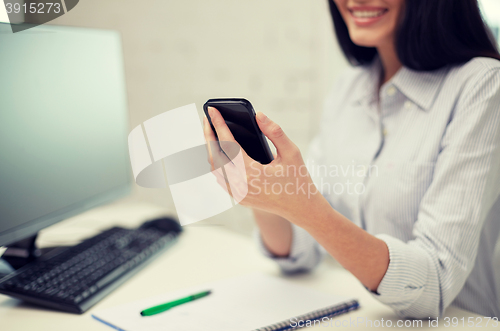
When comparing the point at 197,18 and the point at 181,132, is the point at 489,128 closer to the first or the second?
the point at 181,132

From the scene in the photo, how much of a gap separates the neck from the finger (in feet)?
1.35

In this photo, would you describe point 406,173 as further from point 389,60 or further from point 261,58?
point 261,58

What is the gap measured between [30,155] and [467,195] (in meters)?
0.57

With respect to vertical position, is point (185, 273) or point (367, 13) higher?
point (367, 13)

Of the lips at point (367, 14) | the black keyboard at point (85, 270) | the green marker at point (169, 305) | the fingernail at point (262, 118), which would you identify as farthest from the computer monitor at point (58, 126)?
the lips at point (367, 14)

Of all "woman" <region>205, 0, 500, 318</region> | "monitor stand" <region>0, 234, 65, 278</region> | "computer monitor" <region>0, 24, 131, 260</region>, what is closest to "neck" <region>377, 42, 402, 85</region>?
"woman" <region>205, 0, 500, 318</region>

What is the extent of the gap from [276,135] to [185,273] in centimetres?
32

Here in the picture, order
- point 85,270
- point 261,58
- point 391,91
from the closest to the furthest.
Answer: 1. point 85,270
2. point 391,91
3. point 261,58

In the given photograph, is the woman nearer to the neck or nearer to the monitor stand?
the neck

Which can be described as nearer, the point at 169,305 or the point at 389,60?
the point at 169,305

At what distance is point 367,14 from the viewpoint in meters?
0.63

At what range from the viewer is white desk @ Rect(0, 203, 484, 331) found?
46 cm

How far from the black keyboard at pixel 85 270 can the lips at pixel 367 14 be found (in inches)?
19.6

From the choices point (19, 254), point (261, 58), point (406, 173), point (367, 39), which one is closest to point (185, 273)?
point (19, 254)
